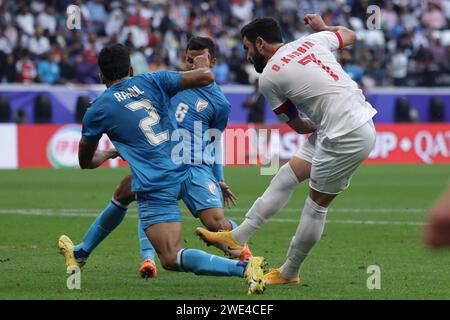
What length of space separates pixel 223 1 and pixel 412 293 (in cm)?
2453

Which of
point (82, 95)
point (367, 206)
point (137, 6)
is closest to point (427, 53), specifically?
point (137, 6)

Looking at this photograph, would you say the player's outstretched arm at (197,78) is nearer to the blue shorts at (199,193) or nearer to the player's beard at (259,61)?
the player's beard at (259,61)

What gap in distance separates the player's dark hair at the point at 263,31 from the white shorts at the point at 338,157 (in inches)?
33.2

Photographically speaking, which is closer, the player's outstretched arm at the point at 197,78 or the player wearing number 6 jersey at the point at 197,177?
the player's outstretched arm at the point at 197,78

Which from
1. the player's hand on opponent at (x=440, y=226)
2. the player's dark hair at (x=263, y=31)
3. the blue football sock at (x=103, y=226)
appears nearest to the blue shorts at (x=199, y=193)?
the blue football sock at (x=103, y=226)

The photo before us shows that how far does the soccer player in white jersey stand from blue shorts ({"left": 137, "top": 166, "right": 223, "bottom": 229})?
0.36 meters

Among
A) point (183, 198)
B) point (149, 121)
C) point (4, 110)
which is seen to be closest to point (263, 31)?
point (149, 121)

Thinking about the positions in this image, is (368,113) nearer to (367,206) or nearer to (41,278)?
(41,278)

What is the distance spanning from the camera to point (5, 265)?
9727 mm

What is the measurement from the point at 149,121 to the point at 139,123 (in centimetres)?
8

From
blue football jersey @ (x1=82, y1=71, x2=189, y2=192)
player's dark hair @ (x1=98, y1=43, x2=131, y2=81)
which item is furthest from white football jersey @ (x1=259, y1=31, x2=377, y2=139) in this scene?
player's dark hair @ (x1=98, y1=43, x2=131, y2=81)

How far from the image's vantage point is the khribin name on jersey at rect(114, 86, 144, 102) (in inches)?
316

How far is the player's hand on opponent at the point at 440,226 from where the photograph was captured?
3.49 m

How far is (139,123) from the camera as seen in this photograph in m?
8.04
